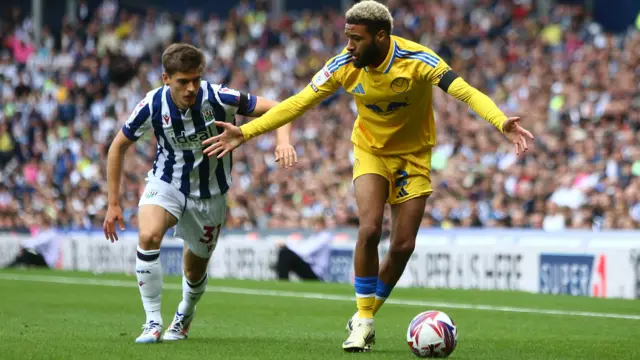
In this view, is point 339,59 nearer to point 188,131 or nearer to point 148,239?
point 188,131

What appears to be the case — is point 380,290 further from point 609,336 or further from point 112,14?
point 112,14

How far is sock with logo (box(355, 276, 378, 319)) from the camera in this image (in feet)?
27.1

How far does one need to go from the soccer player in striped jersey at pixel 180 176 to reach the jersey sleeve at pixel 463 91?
47.8 inches

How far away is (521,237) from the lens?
17.3m

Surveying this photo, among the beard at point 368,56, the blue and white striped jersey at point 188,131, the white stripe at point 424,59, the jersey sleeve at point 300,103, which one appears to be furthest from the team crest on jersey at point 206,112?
the white stripe at point 424,59

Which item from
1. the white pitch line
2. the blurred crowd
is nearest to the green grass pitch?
the white pitch line

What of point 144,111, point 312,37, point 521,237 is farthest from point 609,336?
point 312,37

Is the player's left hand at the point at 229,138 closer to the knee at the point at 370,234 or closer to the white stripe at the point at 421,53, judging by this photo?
the knee at the point at 370,234

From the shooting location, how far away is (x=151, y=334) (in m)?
8.55

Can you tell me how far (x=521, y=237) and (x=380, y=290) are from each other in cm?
885

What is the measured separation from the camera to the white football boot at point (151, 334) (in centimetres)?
853

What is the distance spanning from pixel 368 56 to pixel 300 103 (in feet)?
1.91

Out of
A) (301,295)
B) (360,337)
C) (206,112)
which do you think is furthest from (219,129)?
(301,295)

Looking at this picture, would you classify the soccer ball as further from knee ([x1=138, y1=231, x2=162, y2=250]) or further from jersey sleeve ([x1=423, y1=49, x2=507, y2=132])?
knee ([x1=138, y1=231, x2=162, y2=250])
